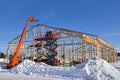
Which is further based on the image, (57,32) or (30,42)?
(30,42)

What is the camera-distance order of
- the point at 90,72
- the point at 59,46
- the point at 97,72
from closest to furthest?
the point at 97,72, the point at 90,72, the point at 59,46

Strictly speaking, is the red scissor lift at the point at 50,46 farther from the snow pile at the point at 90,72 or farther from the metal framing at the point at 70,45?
the snow pile at the point at 90,72

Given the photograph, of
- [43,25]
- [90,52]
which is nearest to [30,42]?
[43,25]

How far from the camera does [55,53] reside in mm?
29484

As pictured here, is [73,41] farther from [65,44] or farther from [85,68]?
[85,68]

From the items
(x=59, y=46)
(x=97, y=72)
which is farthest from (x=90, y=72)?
(x=59, y=46)

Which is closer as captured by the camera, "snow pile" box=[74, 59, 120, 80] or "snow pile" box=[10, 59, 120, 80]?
"snow pile" box=[74, 59, 120, 80]

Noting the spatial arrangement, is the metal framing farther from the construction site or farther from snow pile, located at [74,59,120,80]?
snow pile, located at [74,59,120,80]

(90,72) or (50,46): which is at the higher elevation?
(50,46)

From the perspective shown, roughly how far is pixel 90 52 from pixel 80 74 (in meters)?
13.8

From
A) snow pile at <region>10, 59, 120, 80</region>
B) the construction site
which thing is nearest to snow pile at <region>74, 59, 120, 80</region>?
snow pile at <region>10, 59, 120, 80</region>

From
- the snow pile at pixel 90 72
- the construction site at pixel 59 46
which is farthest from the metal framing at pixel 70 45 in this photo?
the snow pile at pixel 90 72

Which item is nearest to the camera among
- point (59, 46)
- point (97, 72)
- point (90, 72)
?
point (97, 72)

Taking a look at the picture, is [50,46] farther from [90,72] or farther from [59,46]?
[90,72]
